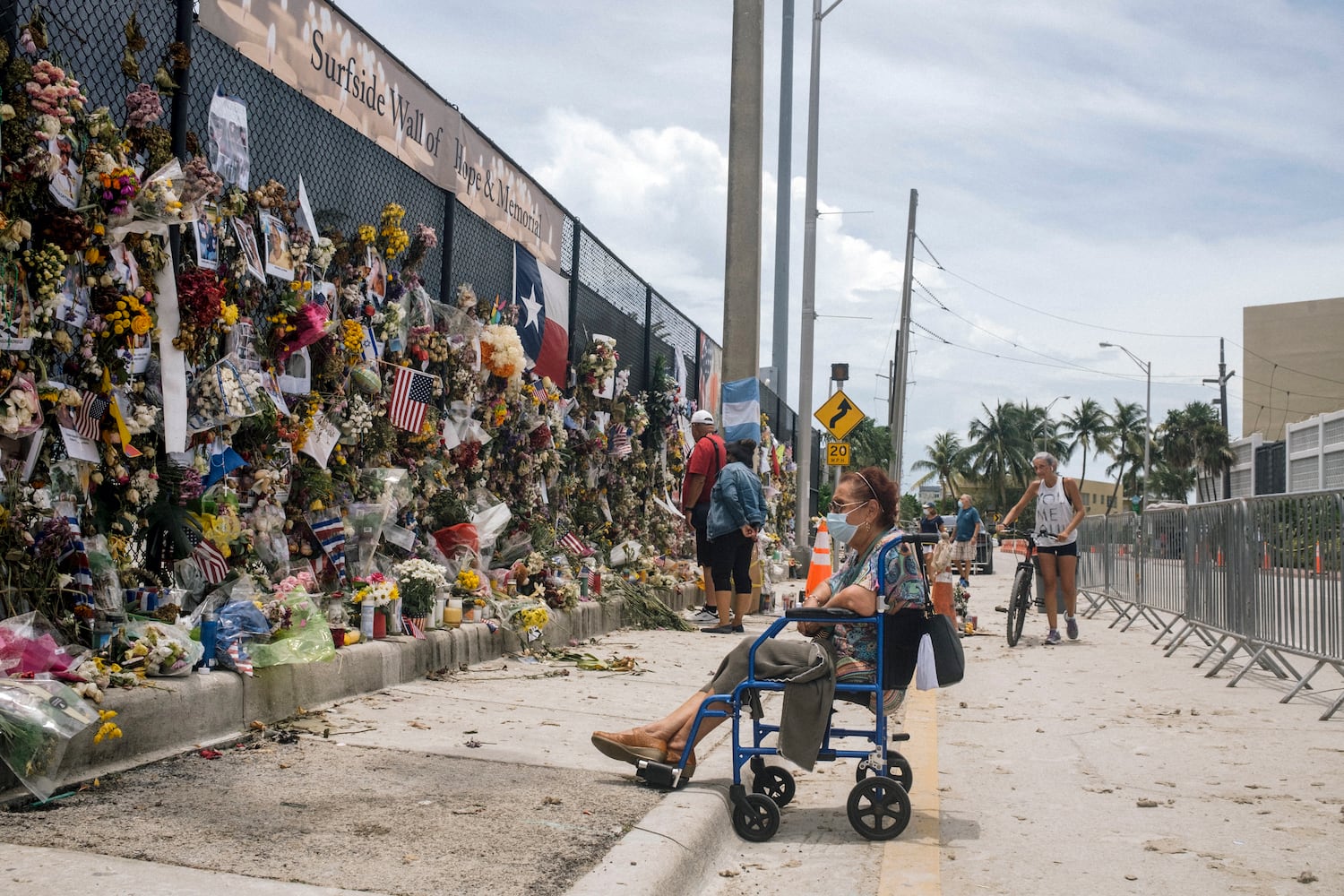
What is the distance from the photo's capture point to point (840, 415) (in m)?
20.0

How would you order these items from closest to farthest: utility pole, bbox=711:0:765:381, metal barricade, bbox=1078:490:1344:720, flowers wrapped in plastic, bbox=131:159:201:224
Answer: flowers wrapped in plastic, bbox=131:159:201:224 < metal barricade, bbox=1078:490:1344:720 < utility pole, bbox=711:0:765:381

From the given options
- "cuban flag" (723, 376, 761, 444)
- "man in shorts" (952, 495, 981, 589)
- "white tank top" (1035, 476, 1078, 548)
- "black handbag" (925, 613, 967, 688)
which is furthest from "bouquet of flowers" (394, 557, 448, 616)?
"man in shorts" (952, 495, 981, 589)

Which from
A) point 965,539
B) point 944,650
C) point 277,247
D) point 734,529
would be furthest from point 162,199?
point 965,539

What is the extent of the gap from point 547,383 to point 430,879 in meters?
7.93

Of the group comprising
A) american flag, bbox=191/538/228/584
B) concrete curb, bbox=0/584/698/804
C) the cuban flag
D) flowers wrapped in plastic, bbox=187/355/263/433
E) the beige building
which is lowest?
concrete curb, bbox=0/584/698/804

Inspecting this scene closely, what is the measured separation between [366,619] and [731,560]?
17.2 feet

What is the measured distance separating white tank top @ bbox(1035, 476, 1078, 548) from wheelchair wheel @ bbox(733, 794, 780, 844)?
8.21m

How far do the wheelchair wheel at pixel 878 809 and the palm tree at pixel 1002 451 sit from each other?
10283 cm

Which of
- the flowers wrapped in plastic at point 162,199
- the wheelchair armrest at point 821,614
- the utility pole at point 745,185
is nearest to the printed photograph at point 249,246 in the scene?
the flowers wrapped in plastic at point 162,199

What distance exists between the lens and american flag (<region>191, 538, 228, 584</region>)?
613cm

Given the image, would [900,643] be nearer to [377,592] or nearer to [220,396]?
[377,592]

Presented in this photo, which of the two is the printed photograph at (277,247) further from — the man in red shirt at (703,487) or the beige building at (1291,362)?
the beige building at (1291,362)

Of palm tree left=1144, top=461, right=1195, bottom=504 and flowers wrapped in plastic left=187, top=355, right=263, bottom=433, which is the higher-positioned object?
palm tree left=1144, top=461, right=1195, bottom=504

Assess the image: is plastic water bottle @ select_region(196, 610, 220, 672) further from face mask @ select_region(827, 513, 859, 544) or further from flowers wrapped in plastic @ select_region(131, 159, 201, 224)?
face mask @ select_region(827, 513, 859, 544)
